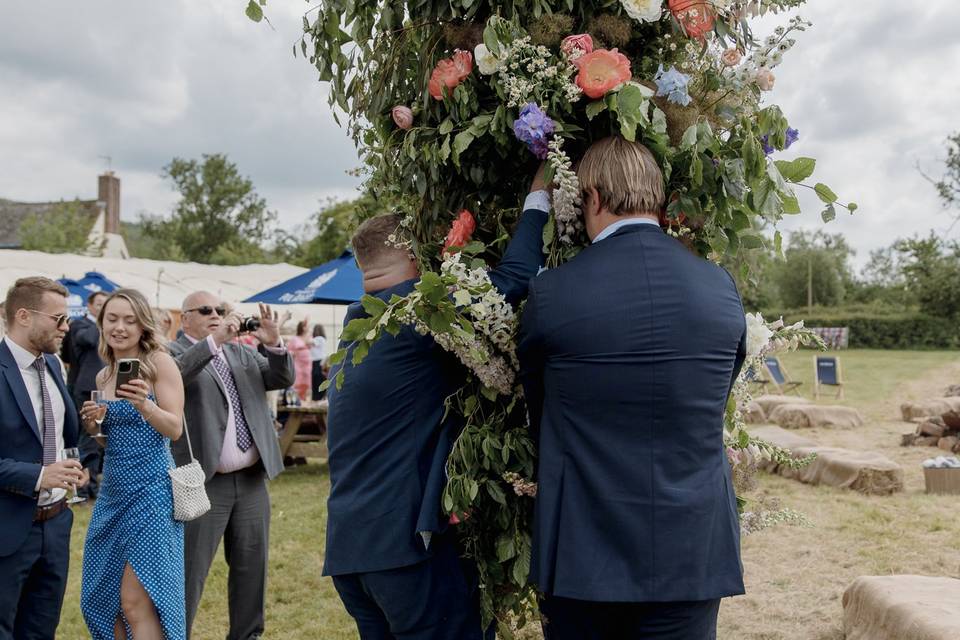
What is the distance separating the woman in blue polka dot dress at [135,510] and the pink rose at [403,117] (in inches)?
66.4

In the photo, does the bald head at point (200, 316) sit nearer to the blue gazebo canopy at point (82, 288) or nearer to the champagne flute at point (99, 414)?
the champagne flute at point (99, 414)

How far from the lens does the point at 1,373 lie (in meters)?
3.57

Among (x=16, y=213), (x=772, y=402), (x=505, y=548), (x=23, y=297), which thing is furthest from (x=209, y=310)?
(x=16, y=213)

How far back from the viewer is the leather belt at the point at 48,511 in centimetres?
358

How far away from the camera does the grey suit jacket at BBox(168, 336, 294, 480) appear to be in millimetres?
4180

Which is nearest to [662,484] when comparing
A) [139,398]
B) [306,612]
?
[139,398]

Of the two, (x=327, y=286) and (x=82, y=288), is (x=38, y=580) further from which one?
(x=82, y=288)

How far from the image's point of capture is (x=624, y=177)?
2.19 metres

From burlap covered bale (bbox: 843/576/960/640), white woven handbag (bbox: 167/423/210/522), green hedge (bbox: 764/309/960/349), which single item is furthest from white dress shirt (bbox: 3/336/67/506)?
green hedge (bbox: 764/309/960/349)

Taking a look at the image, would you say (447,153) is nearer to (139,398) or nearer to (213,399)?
(139,398)

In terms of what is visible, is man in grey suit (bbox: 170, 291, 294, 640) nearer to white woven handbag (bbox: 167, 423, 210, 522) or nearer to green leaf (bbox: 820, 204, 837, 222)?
white woven handbag (bbox: 167, 423, 210, 522)

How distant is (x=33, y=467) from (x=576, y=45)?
9.33ft

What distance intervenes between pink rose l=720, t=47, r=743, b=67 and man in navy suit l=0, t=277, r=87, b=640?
304 cm

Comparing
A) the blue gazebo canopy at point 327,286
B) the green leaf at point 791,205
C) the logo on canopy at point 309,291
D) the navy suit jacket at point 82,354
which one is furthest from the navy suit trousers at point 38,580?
the logo on canopy at point 309,291
